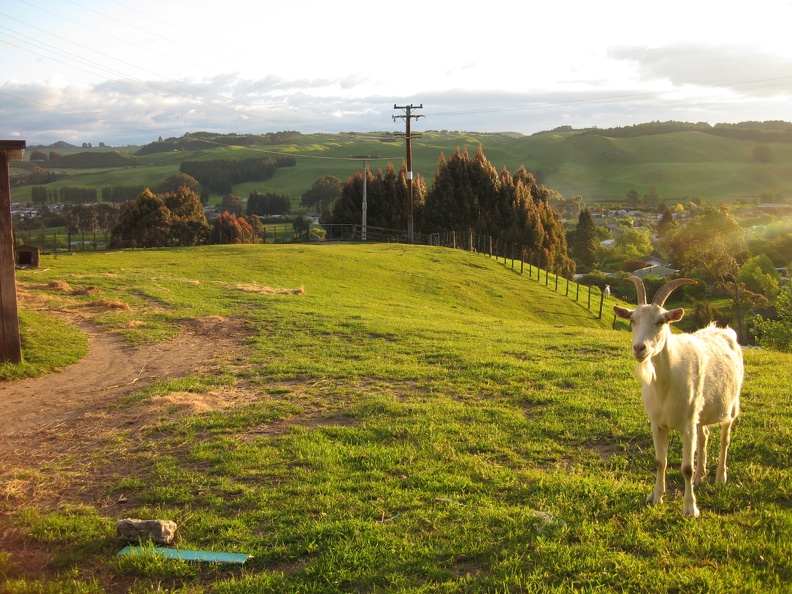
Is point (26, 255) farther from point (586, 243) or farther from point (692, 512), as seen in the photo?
point (586, 243)

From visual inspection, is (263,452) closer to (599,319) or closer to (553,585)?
(553,585)

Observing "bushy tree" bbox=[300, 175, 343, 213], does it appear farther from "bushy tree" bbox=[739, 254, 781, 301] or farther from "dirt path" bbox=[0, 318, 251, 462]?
"dirt path" bbox=[0, 318, 251, 462]

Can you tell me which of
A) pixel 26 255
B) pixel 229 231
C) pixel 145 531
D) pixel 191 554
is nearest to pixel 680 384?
pixel 191 554

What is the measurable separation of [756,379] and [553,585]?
8.38 metres

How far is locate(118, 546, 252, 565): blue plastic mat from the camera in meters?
5.64

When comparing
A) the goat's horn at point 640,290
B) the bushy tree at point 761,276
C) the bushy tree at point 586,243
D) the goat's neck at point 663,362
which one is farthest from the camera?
the bushy tree at point 586,243

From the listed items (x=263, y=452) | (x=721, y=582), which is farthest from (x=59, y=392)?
(x=721, y=582)

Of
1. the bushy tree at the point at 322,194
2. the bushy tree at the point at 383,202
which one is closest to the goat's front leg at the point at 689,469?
the bushy tree at the point at 383,202

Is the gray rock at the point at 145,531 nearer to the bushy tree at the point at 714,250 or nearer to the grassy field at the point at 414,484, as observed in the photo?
the grassy field at the point at 414,484

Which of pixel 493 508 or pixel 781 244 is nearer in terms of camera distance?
pixel 493 508

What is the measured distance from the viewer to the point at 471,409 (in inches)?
398

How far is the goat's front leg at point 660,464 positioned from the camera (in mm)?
6500

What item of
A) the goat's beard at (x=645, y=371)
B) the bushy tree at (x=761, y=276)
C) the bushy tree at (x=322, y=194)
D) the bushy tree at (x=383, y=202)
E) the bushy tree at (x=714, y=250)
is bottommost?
the bushy tree at (x=761, y=276)

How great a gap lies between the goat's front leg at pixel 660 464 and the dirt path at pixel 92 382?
24.7ft
